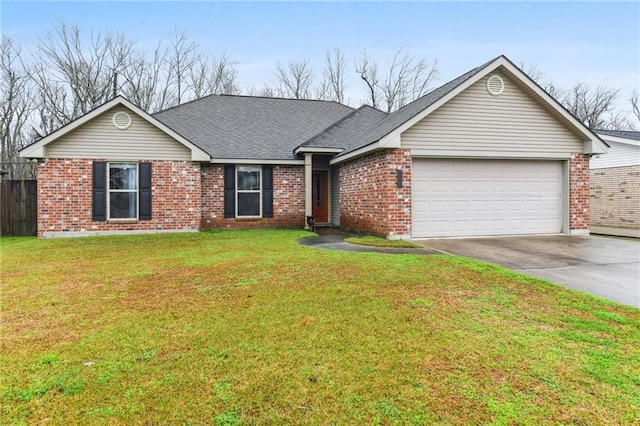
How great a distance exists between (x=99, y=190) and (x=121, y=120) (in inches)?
87.8

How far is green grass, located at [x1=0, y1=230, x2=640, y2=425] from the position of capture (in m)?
2.36

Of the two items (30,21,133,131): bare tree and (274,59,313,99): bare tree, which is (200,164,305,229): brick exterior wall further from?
(274,59,313,99): bare tree

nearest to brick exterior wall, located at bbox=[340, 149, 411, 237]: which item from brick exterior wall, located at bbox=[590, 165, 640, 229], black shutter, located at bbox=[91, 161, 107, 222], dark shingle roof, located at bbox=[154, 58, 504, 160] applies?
dark shingle roof, located at bbox=[154, 58, 504, 160]

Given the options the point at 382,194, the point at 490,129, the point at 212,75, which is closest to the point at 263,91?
the point at 212,75

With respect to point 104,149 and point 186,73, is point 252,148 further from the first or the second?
point 186,73

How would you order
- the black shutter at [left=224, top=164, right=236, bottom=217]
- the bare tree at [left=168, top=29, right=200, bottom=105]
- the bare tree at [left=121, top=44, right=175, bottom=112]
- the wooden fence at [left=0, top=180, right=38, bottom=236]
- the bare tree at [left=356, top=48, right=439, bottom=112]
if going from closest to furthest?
the wooden fence at [left=0, top=180, right=38, bottom=236], the black shutter at [left=224, top=164, right=236, bottom=217], the bare tree at [left=121, top=44, right=175, bottom=112], the bare tree at [left=168, top=29, right=200, bottom=105], the bare tree at [left=356, top=48, right=439, bottom=112]

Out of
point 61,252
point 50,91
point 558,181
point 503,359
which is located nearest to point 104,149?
point 61,252

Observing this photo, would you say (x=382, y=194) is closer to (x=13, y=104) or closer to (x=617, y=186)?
(x=617, y=186)

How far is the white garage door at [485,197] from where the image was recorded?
10.5 m

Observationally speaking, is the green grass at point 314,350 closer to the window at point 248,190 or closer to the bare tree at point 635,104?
the window at point 248,190

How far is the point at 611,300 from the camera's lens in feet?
15.0

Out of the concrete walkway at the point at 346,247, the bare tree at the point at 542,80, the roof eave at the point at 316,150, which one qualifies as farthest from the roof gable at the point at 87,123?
the bare tree at the point at 542,80

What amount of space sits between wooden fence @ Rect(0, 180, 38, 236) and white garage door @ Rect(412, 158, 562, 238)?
1214cm

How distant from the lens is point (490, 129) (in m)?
10.6
